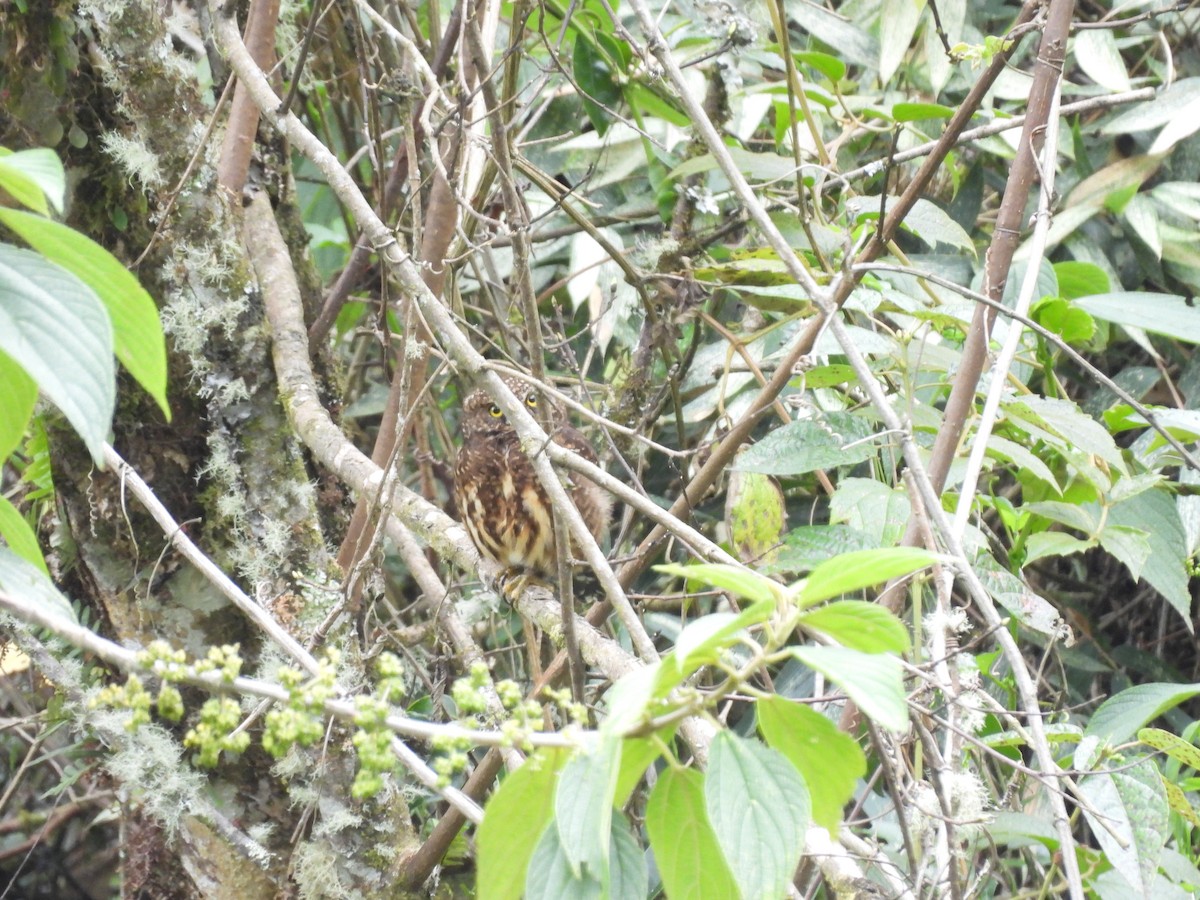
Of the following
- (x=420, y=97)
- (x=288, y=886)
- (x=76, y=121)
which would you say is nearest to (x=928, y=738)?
(x=288, y=886)

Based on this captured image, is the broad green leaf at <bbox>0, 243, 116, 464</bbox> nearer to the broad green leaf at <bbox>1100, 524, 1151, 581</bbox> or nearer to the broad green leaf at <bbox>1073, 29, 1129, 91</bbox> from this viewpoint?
the broad green leaf at <bbox>1100, 524, 1151, 581</bbox>

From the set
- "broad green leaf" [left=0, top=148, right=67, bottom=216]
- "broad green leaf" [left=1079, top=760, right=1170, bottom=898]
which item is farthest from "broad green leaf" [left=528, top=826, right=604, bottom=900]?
"broad green leaf" [left=1079, top=760, right=1170, bottom=898]

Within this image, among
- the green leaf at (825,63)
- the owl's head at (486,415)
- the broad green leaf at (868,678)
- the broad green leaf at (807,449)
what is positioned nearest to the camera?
the broad green leaf at (868,678)

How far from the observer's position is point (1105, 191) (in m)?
3.21

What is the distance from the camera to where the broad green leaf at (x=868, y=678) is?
2.29 feet

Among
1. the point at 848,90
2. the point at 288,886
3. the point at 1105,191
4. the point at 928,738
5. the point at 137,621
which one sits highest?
the point at 848,90

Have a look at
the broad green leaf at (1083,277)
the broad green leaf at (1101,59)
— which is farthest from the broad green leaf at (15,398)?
the broad green leaf at (1101,59)

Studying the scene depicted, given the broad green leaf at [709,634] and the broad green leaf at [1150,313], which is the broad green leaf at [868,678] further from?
the broad green leaf at [1150,313]

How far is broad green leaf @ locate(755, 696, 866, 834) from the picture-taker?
0.88 metres

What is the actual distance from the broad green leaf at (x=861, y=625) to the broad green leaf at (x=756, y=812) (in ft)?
0.37

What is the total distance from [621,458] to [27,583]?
41.6 inches

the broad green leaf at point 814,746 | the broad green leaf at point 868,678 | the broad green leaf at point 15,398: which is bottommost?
the broad green leaf at point 814,746

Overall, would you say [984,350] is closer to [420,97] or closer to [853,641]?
[853,641]

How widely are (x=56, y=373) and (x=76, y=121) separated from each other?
5.66ft
